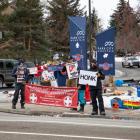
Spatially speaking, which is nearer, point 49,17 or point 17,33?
point 17,33

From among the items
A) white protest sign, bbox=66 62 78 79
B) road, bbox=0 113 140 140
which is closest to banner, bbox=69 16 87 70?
white protest sign, bbox=66 62 78 79

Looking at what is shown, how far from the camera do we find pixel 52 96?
19.7 m

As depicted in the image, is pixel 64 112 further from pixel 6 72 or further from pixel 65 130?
pixel 6 72

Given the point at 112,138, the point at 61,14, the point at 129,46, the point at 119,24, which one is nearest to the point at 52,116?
the point at 112,138

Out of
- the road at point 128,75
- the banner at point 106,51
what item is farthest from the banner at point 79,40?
the road at point 128,75

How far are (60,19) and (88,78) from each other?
2531 inches

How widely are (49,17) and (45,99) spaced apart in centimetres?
6551

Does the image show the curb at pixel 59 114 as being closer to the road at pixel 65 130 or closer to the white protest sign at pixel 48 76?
the road at pixel 65 130

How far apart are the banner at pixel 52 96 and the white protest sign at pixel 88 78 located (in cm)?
58

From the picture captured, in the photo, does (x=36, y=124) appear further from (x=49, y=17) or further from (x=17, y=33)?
(x=49, y=17)

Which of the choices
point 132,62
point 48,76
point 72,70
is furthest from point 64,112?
point 132,62

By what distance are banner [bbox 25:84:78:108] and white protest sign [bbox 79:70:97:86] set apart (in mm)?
581

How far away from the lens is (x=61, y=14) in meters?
81.4

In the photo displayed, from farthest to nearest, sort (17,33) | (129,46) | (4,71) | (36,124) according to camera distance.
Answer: (129,46) < (17,33) < (4,71) < (36,124)
